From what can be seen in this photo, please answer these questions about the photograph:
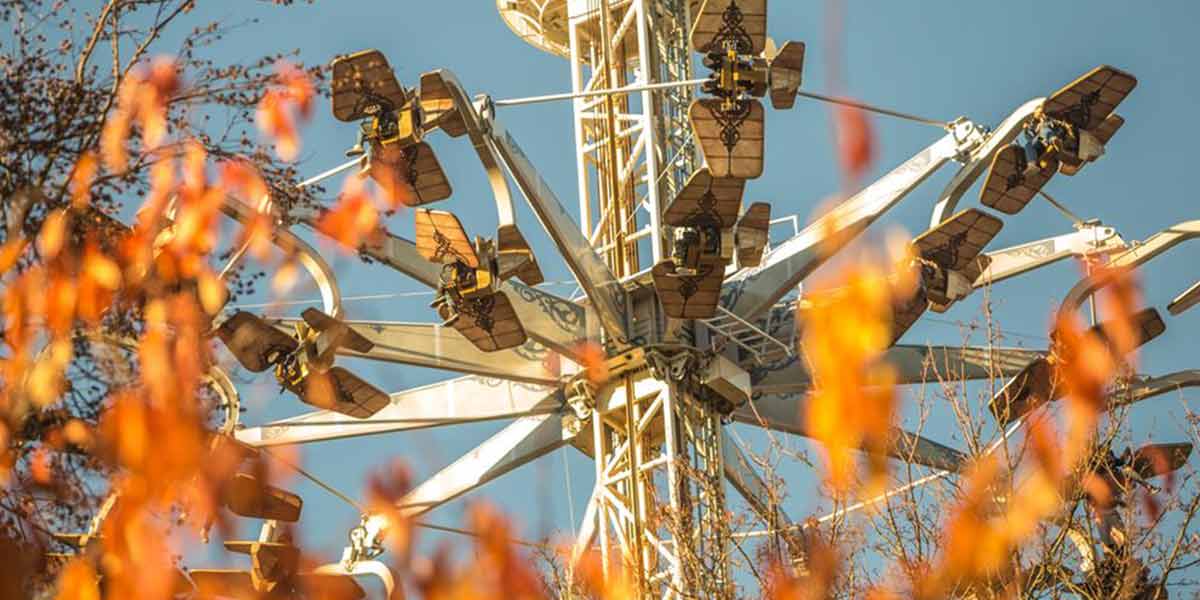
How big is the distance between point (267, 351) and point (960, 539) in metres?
6.77

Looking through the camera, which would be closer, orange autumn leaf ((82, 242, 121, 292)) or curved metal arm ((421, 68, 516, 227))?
orange autumn leaf ((82, 242, 121, 292))

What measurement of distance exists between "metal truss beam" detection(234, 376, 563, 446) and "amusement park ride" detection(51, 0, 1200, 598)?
0.9 inches

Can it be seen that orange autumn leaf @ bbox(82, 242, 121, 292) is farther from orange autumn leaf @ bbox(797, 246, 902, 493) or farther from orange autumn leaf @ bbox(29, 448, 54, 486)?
orange autumn leaf @ bbox(797, 246, 902, 493)

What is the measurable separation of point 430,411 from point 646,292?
274 centimetres

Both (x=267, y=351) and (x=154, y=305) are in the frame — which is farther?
(x=267, y=351)

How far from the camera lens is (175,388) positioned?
36.0 ft

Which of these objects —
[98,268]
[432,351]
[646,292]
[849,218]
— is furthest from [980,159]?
[98,268]

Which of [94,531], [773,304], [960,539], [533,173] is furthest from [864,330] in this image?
[94,531]

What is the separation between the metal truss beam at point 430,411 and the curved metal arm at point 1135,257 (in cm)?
514

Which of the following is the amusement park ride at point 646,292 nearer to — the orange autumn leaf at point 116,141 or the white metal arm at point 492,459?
the white metal arm at point 492,459

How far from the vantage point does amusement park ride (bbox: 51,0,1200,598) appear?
17.1m

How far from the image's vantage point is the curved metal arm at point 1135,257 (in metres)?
19.9

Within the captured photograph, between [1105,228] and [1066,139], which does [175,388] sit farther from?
[1105,228]

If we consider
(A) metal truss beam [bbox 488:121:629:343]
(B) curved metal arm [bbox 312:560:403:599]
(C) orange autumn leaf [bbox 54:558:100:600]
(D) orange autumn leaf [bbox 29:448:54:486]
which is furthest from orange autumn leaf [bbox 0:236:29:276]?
(B) curved metal arm [bbox 312:560:403:599]
